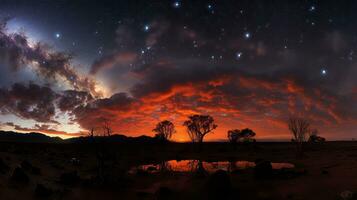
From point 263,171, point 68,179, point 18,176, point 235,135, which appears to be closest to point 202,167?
point 263,171

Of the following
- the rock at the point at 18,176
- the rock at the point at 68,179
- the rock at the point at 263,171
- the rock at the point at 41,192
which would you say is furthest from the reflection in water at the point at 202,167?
the rock at the point at 41,192

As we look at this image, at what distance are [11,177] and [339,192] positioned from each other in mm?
23342

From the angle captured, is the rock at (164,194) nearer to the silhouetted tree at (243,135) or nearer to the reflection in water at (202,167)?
the reflection in water at (202,167)

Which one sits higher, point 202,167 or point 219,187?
point 219,187

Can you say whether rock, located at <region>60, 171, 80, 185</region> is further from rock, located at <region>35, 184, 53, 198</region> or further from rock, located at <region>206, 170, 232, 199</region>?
rock, located at <region>206, 170, 232, 199</region>

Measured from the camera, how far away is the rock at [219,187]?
19312 mm

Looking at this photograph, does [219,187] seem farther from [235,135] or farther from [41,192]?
[235,135]

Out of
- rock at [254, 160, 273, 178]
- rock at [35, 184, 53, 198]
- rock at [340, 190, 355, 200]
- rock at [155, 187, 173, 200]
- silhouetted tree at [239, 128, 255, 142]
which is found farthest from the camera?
silhouetted tree at [239, 128, 255, 142]

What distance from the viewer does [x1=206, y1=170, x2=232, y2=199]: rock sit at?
63.4ft

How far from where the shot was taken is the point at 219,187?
19500 millimetres

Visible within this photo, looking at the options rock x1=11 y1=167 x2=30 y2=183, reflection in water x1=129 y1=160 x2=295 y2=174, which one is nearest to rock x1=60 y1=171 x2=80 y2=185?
rock x1=11 y1=167 x2=30 y2=183

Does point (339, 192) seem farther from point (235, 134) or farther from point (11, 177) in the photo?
point (235, 134)

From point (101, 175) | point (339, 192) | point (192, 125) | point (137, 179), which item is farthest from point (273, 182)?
point (192, 125)

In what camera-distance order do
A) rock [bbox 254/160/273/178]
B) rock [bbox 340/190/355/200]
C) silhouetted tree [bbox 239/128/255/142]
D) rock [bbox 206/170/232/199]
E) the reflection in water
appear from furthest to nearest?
silhouetted tree [bbox 239/128/255/142] → the reflection in water → rock [bbox 254/160/273/178] → rock [bbox 206/170/232/199] → rock [bbox 340/190/355/200]
